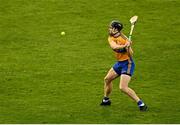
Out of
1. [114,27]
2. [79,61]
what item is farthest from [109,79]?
[79,61]

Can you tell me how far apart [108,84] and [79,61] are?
17.2 ft

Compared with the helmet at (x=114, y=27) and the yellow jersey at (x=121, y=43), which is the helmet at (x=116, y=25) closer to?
the helmet at (x=114, y=27)

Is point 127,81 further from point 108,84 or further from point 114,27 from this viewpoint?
point 114,27

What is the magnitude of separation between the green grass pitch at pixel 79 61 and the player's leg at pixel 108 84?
236mm

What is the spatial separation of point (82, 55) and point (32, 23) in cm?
467

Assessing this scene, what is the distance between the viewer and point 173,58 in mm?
21734

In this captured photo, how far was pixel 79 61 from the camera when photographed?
70.4 feet

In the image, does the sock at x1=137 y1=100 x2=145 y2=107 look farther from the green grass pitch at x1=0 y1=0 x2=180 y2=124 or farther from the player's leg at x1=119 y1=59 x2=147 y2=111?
the green grass pitch at x1=0 y1=0 x2=180 y2=124

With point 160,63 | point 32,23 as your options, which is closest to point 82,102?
point 160,63

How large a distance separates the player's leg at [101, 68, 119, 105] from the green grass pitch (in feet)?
0.77

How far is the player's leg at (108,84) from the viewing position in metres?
16.1

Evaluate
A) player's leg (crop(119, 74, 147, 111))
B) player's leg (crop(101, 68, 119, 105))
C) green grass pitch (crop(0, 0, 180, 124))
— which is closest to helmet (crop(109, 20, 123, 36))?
player's leg (crop(101, 68, 119, 105))

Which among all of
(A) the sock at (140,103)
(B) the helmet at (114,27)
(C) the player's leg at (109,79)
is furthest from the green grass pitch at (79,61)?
(B) the helmet at (114,27)

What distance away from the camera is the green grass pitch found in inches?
631
